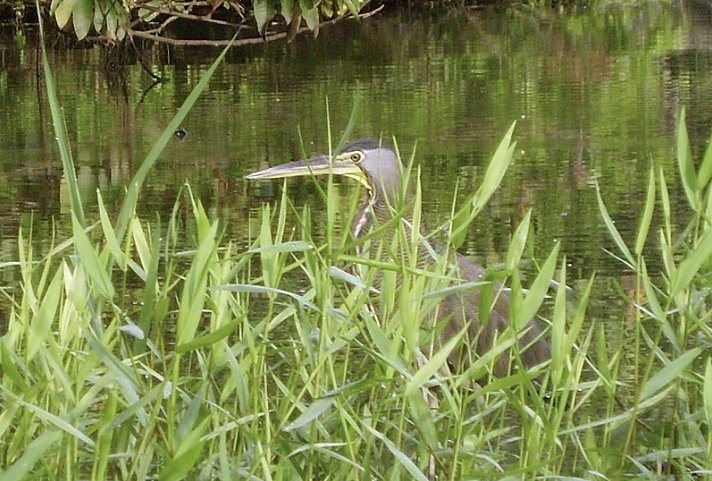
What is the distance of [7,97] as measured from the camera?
35.6 ft

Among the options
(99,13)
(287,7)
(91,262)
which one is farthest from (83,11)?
(91,262)

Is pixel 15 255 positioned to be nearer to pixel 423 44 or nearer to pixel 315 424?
pixel 315 424

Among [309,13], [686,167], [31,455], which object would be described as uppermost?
[309,13]

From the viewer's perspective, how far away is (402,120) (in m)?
9.02

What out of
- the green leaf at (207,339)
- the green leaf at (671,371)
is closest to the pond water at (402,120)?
the green leaf at (207,339)

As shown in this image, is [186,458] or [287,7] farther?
[287,7]

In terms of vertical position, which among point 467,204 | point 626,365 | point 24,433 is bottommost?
point 626,365

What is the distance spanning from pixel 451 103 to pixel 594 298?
544 cm

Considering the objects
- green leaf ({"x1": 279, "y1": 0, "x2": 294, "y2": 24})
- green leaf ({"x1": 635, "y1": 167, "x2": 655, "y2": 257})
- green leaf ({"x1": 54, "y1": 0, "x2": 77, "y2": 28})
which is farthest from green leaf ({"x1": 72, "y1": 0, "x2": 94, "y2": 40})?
green leaf ({"x1": 635, "y1": 167, "x2": 655, "y2": 257})

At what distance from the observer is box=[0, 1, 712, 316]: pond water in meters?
6.35

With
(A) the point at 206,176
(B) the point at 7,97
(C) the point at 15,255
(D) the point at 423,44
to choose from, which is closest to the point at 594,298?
(C) the point at 15,255

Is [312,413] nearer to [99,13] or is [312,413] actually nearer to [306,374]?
[306,374]

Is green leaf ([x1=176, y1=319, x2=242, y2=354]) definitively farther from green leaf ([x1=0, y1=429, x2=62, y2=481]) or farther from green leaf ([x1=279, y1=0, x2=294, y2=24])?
green leaf ([x1=279, y1=0, x2=294, y2=24])

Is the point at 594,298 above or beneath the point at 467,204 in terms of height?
beneath
